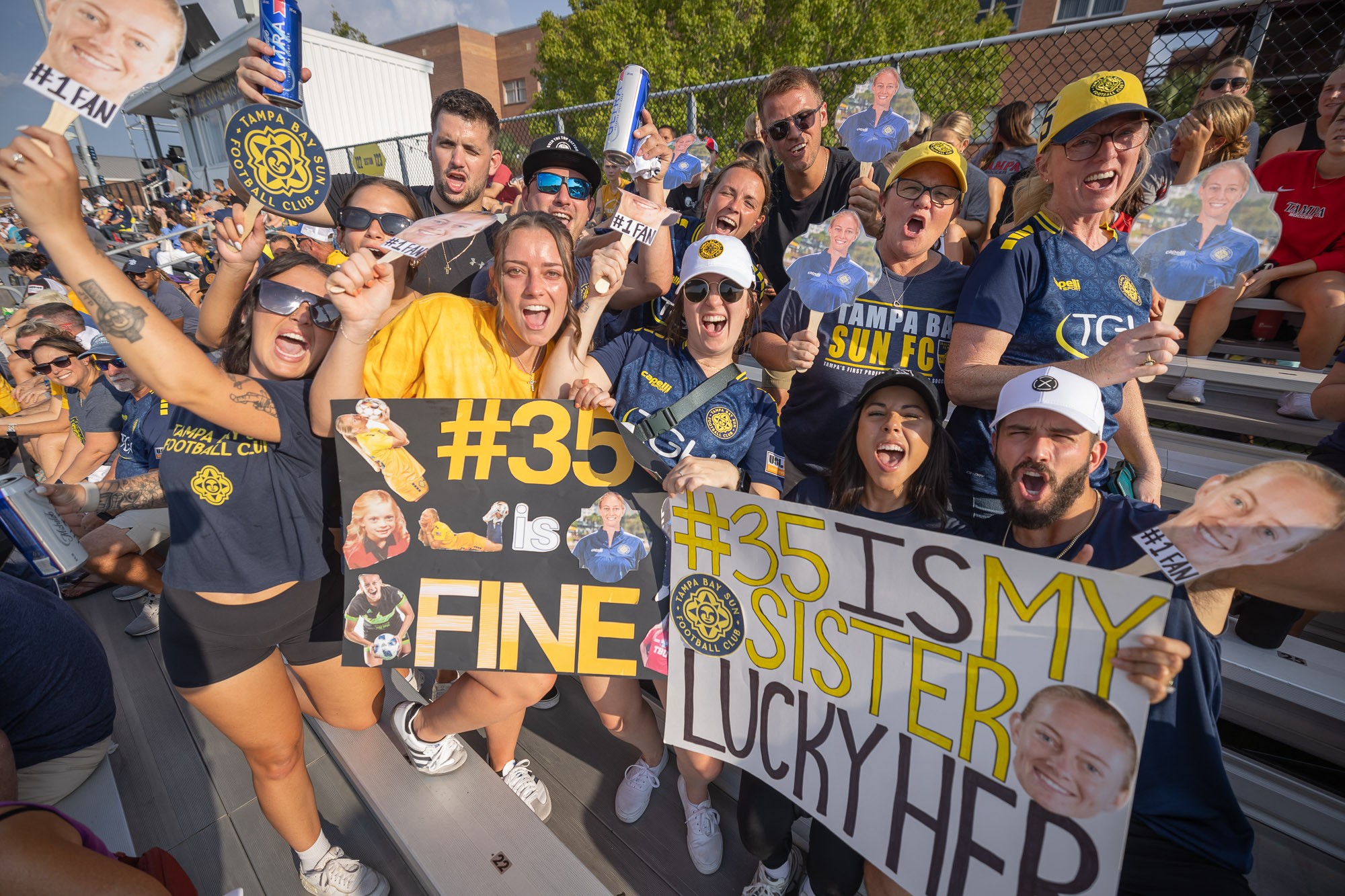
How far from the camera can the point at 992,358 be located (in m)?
1.92

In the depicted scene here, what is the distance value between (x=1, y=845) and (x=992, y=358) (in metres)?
2.67

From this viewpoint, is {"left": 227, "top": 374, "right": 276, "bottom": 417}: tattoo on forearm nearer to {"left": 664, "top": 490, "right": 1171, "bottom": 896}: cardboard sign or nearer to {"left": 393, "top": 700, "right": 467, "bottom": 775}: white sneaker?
{"left": 664, "top": 490, "right": 1171, "bottom": 896}: cardboard sign

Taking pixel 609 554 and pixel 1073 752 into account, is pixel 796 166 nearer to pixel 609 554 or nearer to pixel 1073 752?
pixel 609 554

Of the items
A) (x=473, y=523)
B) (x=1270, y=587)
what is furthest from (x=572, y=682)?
(x=1270, y=587)

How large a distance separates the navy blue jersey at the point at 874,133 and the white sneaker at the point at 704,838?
2.82m

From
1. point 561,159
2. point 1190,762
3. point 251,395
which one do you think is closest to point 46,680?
point 251,395

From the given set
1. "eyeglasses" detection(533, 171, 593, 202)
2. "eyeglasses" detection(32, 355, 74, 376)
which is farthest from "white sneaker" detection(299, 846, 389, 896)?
"eyeglasses" detection(32, 355, 74, 376)

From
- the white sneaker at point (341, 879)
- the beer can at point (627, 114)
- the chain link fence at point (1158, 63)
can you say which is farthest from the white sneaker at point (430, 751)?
the chain link fence at point (1158, 63)

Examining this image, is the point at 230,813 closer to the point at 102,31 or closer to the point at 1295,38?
the point at 102,31

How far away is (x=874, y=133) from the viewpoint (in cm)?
266

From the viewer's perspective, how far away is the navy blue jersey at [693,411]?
78.6 inches

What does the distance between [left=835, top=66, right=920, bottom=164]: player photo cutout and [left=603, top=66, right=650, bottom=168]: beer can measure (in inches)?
37.7

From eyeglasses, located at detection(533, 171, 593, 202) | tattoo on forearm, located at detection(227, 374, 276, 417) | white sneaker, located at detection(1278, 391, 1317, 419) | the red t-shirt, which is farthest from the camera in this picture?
white sneaker, located at detection(1278, 391, 1317, 419)

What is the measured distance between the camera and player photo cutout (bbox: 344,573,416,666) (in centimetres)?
202
